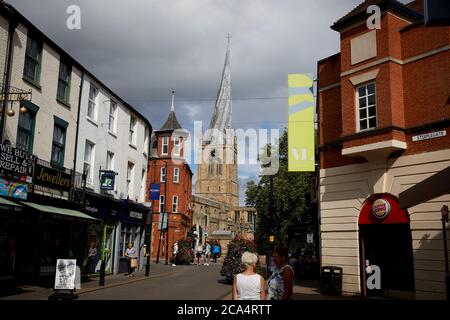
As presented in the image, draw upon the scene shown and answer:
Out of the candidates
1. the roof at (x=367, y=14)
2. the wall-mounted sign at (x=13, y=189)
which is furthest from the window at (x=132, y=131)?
the roof at (x=367, y=14)

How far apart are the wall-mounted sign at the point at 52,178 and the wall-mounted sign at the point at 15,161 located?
1.54 ft

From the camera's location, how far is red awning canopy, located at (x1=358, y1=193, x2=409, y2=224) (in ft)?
48.4

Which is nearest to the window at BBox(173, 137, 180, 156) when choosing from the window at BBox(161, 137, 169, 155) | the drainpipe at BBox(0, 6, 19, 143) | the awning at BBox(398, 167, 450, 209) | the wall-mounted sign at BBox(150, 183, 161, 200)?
the window at BBox(161, 137, 169, 155)

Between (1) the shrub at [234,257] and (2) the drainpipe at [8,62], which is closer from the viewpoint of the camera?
(2) the drainpipe at [8,62]

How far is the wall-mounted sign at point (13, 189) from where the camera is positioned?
45.1 ft

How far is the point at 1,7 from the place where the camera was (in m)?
14.6

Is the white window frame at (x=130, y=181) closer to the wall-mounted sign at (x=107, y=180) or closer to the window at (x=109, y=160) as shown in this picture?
the window at (x=109, y=160)

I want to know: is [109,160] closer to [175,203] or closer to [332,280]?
[332,280]

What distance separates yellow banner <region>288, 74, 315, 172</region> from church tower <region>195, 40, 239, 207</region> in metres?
96.0

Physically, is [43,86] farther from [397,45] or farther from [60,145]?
[397,45]

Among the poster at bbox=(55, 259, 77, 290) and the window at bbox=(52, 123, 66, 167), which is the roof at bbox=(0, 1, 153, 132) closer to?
the window at bbox=(52, 123, 66, 167)

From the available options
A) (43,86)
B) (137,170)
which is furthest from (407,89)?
(137,170)

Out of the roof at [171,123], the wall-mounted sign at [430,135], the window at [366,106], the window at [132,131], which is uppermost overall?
the roof at [171,123]
